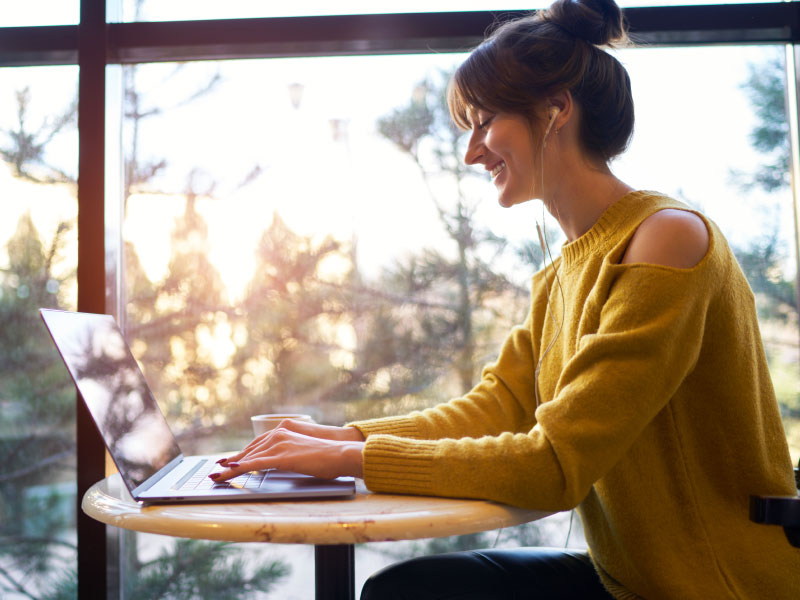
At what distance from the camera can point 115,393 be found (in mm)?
1075

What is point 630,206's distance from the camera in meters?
1.08

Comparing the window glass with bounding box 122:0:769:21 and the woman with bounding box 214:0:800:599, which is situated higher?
the window glass with bounding box 122:0:769:21

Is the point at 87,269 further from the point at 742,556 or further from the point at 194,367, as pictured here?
the point at 742,556

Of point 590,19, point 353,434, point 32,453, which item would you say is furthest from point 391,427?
point 32,453

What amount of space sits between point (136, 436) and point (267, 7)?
1176 millimetres

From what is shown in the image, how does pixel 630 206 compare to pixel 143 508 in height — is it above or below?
above

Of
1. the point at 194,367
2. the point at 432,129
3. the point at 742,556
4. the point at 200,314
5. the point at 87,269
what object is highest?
the point at 432,129

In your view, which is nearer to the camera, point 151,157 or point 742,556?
point 742,556

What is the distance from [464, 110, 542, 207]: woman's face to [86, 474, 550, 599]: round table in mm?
592

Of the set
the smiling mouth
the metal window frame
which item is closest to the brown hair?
the smiling mouth

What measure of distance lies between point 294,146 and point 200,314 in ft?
1.66

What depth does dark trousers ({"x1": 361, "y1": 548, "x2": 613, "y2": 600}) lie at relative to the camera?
3.42 ft

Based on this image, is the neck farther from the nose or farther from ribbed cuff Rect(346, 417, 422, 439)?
ribbed cuff Rect(346, 417, 422, 439)

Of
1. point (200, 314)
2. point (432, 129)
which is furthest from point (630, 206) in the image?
point (200, 314)
